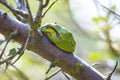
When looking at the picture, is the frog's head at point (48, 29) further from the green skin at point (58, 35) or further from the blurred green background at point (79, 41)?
the blurred green background at point (79, 41)

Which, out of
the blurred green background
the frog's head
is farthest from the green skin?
the blurred green background

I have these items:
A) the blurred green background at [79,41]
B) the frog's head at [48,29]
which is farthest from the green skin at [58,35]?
the blurred green background at [79,41]

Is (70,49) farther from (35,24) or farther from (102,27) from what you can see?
(102,27)

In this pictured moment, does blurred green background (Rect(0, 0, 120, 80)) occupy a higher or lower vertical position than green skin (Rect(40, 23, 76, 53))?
lower

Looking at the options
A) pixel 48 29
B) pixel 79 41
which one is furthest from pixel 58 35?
pixel 79 41

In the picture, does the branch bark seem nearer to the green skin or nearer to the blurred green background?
the green skin

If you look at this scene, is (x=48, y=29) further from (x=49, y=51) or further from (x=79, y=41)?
(x=79, y=41)

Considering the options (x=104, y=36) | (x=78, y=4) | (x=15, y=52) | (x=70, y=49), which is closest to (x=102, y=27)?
(x=104, y=36)
